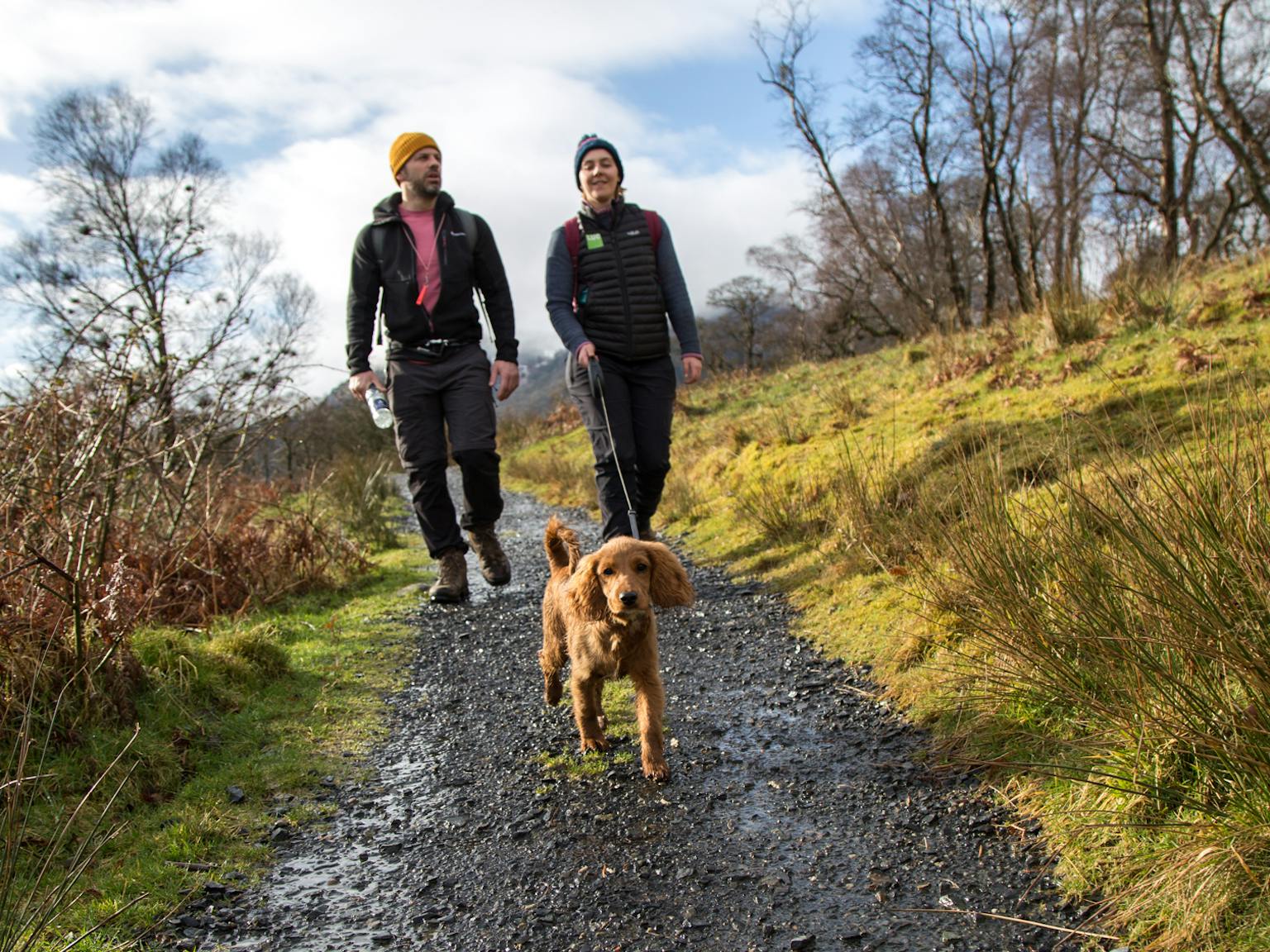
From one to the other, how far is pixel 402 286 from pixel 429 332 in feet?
1.17

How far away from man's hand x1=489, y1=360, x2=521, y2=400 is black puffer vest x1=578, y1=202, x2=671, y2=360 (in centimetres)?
83

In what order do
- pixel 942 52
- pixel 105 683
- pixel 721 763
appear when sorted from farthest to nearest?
pixel 942 52
pixel 105 683
pixel 721 763

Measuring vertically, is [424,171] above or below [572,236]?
above

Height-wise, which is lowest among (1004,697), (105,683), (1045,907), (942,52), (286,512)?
(1045,907)

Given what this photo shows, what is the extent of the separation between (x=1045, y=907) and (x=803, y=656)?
2137 mm

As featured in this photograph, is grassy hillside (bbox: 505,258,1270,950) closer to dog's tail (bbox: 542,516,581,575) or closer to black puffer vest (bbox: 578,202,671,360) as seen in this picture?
dog's tail (bbox: 542,516,581,575)

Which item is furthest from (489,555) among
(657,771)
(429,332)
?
(657,771)

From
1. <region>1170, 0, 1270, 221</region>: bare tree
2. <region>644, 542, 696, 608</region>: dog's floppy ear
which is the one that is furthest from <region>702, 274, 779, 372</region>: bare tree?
<region>644, 542, 696, 608</region>: dog's floppy ear

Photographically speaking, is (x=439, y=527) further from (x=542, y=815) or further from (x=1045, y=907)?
(x=1045, y=907)

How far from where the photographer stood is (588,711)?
339 cm

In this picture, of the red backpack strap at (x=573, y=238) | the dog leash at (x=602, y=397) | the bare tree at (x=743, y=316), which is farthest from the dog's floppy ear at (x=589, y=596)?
the bare tree at (x=743, y=316)

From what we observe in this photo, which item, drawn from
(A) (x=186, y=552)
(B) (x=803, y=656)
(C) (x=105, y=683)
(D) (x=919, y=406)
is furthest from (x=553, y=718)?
(D) (x=919, y=406)

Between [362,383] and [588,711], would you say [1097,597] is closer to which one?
[588,711]

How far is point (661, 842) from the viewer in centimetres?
265
